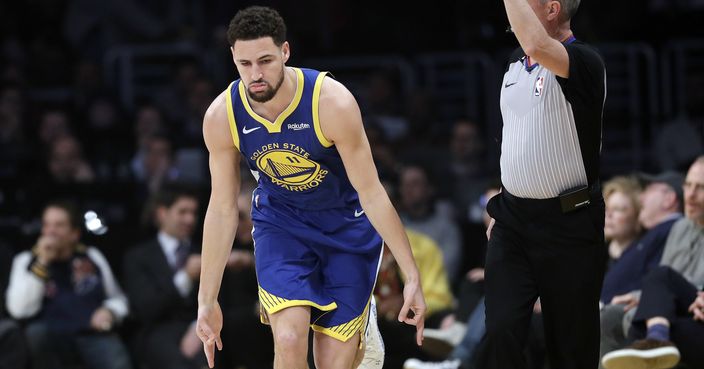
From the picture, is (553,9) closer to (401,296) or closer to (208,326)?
(208,326)

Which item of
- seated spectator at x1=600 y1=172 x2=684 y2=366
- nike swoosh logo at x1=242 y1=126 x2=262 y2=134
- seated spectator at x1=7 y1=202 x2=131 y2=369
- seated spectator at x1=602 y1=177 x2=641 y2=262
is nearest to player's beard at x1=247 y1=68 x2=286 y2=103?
nike swoosh logo at x1=242 y1=126 x2=262 y2=134

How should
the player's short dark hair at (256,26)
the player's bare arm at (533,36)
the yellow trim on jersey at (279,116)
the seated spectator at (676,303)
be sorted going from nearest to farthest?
the player's bare arm at (533,36) → the player's short dark hair at (256,26) → the yellow trim on jersey at (279,116) → the seated spectator at (676,303)

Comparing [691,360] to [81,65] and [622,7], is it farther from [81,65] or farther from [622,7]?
[81,65]

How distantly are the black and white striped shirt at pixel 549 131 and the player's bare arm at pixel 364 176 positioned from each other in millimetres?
495

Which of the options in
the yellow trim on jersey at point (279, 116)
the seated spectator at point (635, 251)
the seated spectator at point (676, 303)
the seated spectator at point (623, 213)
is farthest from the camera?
the seated spectator at point (623, 213)

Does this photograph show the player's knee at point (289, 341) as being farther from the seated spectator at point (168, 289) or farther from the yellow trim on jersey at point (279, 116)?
Result: the seated spectator at point (168, 289)

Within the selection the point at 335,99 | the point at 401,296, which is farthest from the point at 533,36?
the point at 401,296

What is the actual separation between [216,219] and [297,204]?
1.10 ft

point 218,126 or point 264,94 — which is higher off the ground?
point 264,94

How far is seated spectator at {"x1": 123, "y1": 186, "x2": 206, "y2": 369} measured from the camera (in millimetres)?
7789

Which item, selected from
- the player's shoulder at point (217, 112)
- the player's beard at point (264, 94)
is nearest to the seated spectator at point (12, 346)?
the player's shoulder at point (217, 112)

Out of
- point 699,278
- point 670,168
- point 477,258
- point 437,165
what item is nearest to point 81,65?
point 437,165

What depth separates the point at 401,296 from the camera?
26.1ft

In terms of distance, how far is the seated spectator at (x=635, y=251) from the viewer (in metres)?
6.58
